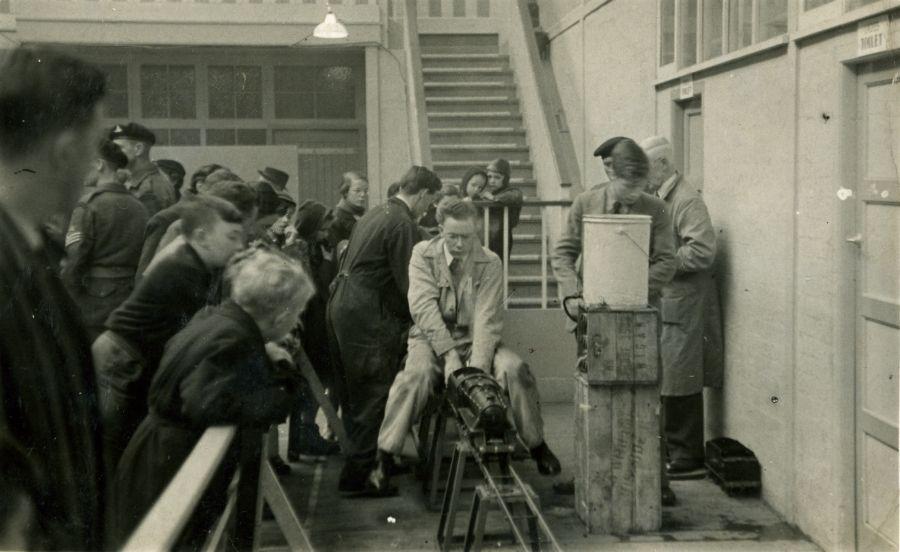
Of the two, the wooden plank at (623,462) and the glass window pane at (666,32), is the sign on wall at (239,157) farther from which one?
the wooden plank at (623,462)

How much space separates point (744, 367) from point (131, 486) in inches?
122

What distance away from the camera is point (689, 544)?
383cm

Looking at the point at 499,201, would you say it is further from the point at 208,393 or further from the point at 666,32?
the point at 208,393

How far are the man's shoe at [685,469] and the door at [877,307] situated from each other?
1.13 metres

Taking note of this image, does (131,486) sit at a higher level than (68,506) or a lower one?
lower

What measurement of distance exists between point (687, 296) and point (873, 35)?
1.69 m

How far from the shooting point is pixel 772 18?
4.16 meters

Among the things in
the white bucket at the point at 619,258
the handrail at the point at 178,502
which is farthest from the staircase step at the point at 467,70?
the handrail at the point at 178,502

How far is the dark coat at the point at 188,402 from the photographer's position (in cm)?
225

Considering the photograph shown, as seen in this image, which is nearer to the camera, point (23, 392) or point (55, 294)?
point (23, 392)

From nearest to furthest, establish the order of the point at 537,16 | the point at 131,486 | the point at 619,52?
the point at 131,486 → the point at 619,52 → the point at 537,16

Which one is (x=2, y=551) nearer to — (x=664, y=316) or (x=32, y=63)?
(x=32, y=63)

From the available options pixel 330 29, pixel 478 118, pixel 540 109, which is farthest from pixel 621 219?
pixel 478 118

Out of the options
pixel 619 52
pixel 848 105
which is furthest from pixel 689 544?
pixel 619 52
